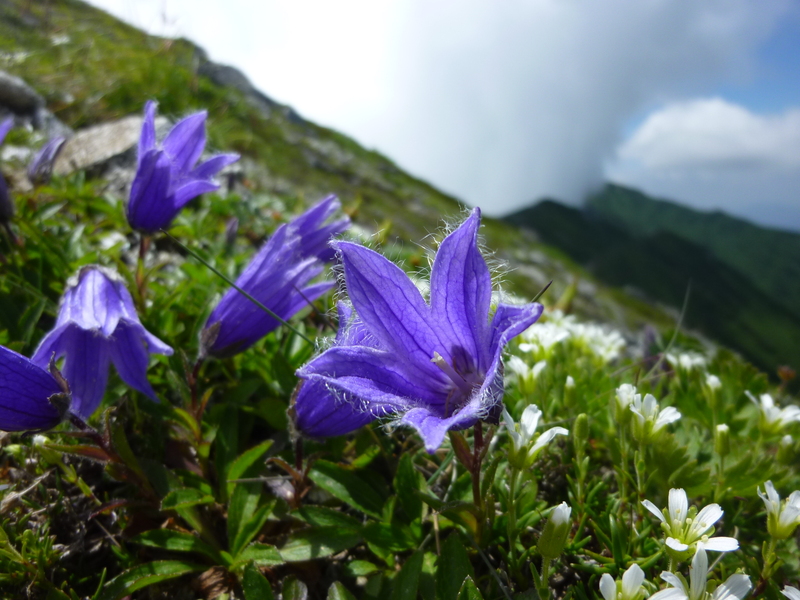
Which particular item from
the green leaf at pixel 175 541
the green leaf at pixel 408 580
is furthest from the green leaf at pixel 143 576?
the green leaf at pixel 408 580

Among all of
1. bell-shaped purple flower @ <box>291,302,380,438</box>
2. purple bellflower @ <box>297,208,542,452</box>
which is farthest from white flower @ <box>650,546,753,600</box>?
bell-shaped purple flower @ <box>291,302,380,438</box>

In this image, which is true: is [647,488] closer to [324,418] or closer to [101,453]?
[324,418]

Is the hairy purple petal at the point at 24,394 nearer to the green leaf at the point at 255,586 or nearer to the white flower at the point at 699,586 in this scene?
the green leaf at the point at 255,586

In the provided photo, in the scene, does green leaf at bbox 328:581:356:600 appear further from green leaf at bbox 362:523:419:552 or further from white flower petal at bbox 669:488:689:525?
white flower petal at bbox 669:488:689:525

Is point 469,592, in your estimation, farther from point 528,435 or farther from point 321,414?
point 321,414

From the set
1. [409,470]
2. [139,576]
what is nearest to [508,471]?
[409,470]

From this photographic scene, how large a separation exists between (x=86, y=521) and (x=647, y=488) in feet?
9.01

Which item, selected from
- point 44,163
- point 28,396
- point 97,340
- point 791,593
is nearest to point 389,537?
point 791,593

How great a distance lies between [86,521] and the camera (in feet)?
7.75

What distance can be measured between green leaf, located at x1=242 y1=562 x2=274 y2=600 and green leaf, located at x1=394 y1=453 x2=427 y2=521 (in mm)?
669

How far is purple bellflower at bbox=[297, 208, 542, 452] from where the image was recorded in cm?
155

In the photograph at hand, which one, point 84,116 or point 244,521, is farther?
point 84,116

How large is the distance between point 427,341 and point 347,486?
0.94 metres

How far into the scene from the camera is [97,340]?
2.44 meters
